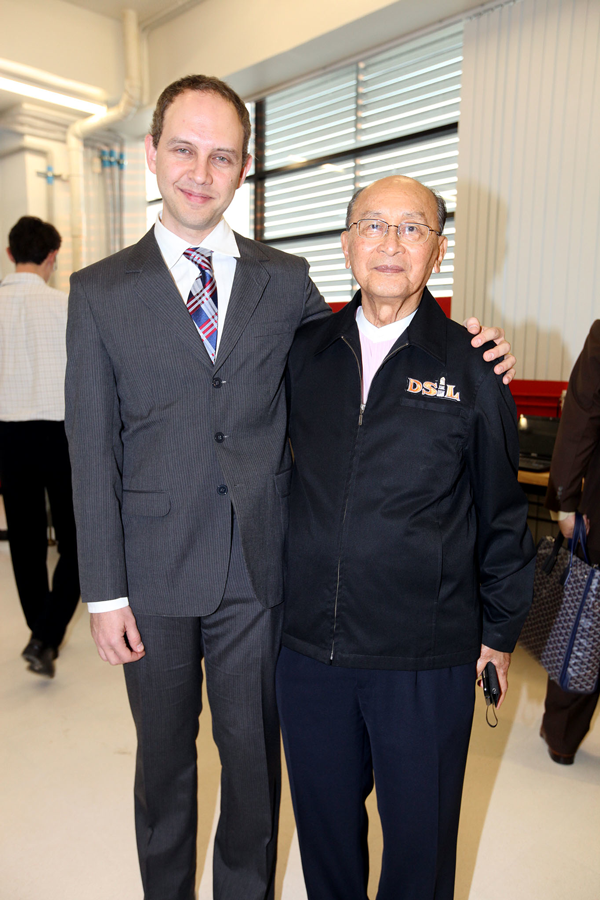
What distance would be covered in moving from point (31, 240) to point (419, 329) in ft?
8.49

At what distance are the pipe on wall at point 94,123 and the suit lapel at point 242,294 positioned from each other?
511 centimetres

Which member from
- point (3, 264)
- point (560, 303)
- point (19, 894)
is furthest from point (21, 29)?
point (19, 894)

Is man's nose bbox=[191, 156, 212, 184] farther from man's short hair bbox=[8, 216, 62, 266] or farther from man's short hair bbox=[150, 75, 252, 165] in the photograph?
man's short hair bbox=[8, 216, 62, 266]

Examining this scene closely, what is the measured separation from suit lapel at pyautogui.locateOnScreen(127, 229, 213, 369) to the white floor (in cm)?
152

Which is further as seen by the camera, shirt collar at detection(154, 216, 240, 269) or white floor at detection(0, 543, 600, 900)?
white floor at detection(0, 543, 600, 900)

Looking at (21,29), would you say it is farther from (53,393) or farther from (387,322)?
(387,322)

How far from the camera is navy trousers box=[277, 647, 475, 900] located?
1.33 metres

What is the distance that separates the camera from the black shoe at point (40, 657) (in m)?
3.11

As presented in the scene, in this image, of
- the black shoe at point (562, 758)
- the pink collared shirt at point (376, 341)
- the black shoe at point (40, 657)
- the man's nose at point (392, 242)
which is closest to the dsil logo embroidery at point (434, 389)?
the pink collared shirt at point (376, 341)

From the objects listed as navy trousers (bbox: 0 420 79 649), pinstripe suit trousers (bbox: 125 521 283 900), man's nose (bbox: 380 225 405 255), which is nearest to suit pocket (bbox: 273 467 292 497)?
pinstripe suit trousers (bbox: 125 521 283 900)

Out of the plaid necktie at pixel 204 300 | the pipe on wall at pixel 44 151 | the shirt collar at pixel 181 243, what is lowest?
the plaid necktie at pixel 204 300

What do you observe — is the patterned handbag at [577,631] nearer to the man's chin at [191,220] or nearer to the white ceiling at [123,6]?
the man's chin at [191,220]

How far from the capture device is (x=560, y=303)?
12.9 feet

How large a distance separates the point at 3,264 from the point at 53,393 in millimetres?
4199
